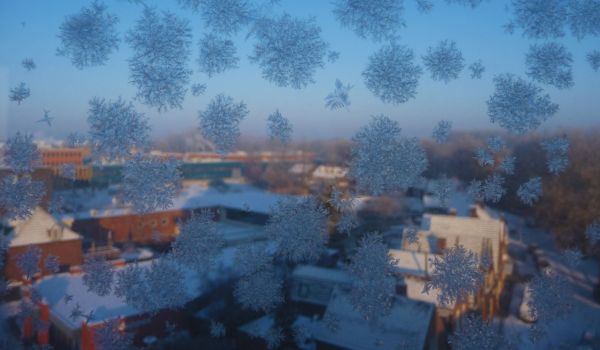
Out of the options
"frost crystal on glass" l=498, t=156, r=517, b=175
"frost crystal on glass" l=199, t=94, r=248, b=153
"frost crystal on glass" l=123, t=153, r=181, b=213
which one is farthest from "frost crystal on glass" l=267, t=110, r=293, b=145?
"frost crystal on glass" l=498, t=156, r=517, b=175

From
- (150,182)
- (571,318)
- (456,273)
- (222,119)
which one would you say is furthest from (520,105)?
(150,182)

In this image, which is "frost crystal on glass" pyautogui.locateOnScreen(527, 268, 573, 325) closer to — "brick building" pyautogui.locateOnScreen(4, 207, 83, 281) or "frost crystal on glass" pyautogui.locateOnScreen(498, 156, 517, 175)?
"frost crystal on glass" pyautogui.locateOnScreen(498, 156, 517, 175)

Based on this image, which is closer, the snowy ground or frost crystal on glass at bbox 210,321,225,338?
the snowy ground

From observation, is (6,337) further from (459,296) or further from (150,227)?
(459,296)

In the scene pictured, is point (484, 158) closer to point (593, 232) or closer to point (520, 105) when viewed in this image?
point (520, 105)

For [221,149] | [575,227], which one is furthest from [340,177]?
[575,227]

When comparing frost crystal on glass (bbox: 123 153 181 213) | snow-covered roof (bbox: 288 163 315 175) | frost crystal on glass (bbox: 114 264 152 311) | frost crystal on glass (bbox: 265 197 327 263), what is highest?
snow-covered roof (bbox: 288 163 315 175)
